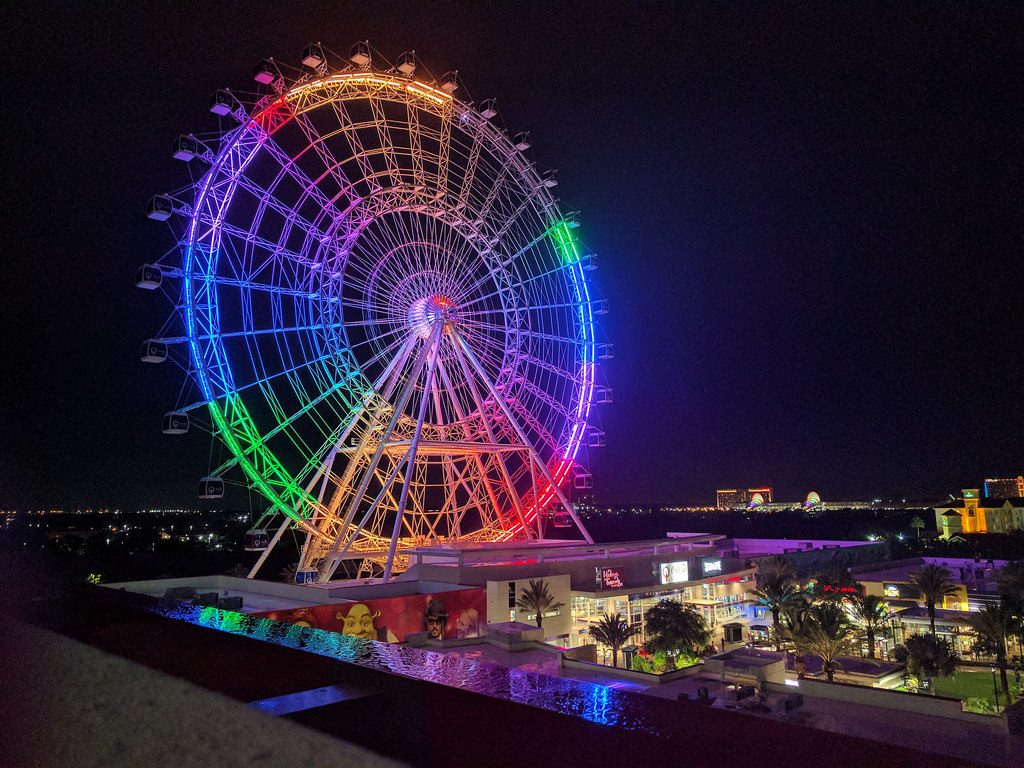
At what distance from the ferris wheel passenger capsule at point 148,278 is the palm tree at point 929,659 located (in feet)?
94.5

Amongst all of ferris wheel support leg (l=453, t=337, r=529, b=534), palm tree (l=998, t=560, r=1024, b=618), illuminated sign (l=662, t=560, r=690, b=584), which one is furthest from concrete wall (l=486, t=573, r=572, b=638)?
palm tree (l=998, t=560, r=1024, b=618)

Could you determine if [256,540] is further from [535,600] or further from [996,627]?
[996,627]

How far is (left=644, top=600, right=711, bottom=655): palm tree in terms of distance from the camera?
26.2m

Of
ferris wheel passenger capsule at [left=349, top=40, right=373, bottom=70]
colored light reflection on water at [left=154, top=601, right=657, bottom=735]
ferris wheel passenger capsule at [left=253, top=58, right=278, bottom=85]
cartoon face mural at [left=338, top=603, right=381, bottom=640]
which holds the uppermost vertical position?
ferris wheel passenger capsule at [left=349, top=40, right=373, bottom=70]

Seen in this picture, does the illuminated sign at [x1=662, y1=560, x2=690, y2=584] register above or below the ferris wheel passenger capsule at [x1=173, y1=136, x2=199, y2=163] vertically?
below

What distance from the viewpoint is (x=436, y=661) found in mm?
2873

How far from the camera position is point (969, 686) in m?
28.5

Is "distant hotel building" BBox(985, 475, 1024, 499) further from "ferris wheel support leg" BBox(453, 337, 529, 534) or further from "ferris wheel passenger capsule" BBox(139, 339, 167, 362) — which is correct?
"ferris wheel passenger capsule" BBox(139, 339, 167, 362)

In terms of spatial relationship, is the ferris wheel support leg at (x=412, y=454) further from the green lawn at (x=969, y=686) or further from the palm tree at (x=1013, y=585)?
the palm tree at (x=1013, y=585)

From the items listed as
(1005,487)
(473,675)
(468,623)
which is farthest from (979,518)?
(473,675)

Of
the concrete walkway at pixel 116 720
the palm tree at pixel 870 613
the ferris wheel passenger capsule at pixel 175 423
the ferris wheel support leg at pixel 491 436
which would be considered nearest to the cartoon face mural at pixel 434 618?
the ferris wheel support leg at pixel 491 436

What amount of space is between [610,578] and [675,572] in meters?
4.91

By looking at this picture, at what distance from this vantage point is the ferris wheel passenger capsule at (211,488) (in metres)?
20.9

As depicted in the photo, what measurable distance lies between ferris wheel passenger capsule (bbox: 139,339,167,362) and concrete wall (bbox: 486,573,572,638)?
13.5m
